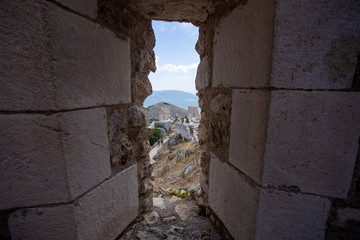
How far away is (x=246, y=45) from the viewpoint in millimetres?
1011

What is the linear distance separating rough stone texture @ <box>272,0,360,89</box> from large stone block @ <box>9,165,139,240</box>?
1323 millimetres

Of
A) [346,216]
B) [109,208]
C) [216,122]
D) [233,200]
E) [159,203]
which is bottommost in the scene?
[159,203]

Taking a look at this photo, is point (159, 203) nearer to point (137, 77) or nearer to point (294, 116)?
point (137, 77)

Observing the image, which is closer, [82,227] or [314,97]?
[314,97]

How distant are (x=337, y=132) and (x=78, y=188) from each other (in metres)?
1.49

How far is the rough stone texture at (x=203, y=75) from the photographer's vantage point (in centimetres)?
157

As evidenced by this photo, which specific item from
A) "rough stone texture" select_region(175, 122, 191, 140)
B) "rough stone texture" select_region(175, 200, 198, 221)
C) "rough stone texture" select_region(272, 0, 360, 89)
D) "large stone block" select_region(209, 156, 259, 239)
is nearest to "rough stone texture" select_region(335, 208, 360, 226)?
"large stone block" select_region(209, 156, 259, 239)

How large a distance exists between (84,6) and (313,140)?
1.51 meters

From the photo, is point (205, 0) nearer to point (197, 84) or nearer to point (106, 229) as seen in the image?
point (197, 84)

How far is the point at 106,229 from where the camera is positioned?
1234 millimetres

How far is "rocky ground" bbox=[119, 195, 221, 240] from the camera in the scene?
1.48 m

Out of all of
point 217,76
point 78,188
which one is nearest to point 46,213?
point 78,188

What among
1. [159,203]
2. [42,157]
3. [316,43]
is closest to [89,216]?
[42,157]

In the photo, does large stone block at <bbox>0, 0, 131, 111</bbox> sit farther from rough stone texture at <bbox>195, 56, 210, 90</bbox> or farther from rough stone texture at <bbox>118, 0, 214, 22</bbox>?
rough stone texture at <bbox>195, 56, 210, 90</bbox>
